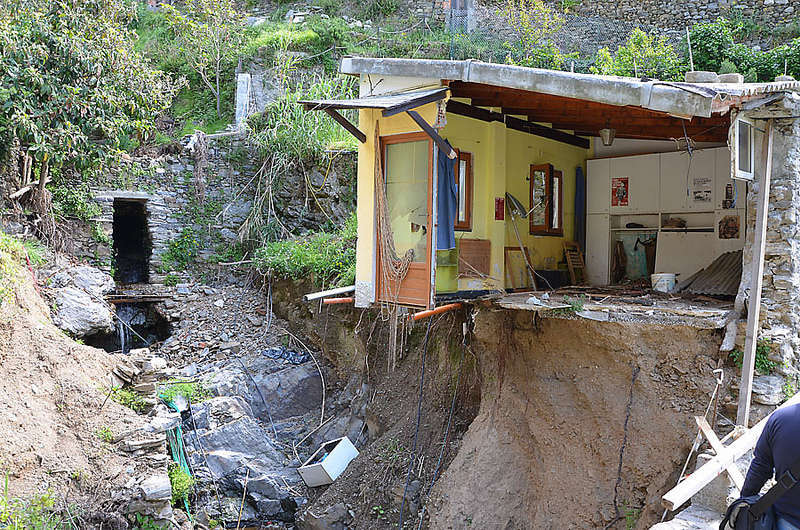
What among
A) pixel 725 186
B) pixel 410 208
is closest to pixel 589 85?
pixel 410 208

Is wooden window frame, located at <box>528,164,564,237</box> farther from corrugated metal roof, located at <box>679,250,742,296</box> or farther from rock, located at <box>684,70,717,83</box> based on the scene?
rock, located at <box>684,70,717,83</box>

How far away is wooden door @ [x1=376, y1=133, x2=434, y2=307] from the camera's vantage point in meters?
8.38

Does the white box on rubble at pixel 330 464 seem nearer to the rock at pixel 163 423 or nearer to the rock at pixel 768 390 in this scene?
the rock at pixel 163 423

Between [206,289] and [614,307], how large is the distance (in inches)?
411

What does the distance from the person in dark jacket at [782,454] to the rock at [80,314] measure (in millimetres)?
12083

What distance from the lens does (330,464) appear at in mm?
10641

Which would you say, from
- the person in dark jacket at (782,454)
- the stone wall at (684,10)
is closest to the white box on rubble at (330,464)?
the person in dark jacket at (782,454)

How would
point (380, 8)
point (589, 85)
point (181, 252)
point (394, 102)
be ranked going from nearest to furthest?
1. point (589, 85)
2. point (394, 102)
3. point (181, 252)
4. point (380, 8)

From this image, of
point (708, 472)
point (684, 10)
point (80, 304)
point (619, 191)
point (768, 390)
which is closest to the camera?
point (708, 472)

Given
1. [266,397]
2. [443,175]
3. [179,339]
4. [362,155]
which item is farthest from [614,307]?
[179,339]

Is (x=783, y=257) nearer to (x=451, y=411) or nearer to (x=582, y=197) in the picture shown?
(x=582, y=197)

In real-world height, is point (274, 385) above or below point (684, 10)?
below

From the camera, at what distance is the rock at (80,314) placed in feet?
40.7

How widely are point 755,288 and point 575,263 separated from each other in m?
4.32
